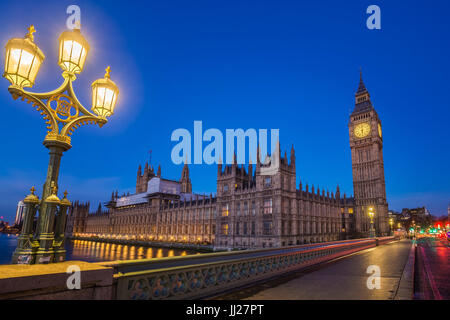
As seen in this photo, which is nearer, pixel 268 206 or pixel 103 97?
pixel 103 97

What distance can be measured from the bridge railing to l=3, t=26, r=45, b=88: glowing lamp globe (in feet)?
13.1

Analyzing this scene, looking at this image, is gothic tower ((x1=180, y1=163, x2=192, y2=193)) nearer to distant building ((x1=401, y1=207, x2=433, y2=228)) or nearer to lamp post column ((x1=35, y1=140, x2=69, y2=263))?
distant building ((x1=401, y1=207, x2=433, y2=228))

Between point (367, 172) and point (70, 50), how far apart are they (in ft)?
281

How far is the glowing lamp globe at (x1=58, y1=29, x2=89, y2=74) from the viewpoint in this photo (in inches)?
218

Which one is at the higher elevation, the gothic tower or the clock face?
the clock face

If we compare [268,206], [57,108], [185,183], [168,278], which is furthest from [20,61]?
[185,183]

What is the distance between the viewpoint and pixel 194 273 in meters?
7.20

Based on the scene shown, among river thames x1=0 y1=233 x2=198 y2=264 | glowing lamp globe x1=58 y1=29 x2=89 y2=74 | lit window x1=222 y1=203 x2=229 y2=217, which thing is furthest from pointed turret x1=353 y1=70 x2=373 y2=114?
glowing lamp globe x1=58 y1=29 x2=89 y2=74

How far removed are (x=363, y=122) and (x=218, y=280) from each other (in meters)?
87.1

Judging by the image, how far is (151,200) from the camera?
8969cm

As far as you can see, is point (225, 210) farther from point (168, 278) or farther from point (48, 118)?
point (48, 118)
